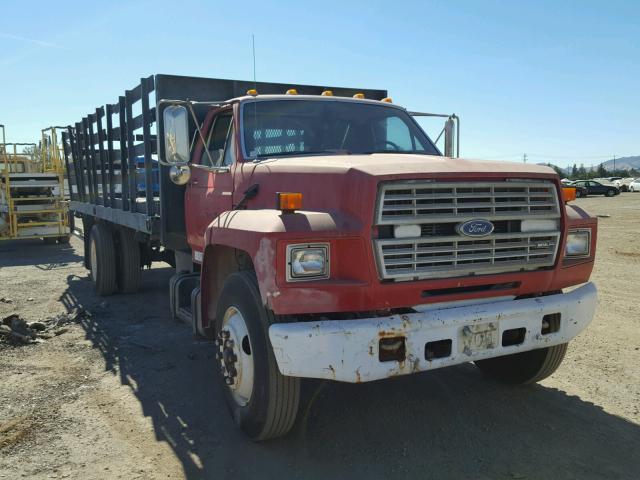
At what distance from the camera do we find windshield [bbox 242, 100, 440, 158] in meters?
4.48

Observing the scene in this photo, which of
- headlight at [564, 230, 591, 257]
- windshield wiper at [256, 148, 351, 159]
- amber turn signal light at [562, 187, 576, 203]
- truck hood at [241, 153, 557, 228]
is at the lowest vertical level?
headlight at [564, 230, 591, 257]

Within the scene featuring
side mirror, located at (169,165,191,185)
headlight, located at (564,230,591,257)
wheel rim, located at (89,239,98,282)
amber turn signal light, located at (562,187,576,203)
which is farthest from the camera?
wheel rim, located at (89,239,98,282)

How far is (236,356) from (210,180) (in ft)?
5.43

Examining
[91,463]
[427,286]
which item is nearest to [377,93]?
[427,286]

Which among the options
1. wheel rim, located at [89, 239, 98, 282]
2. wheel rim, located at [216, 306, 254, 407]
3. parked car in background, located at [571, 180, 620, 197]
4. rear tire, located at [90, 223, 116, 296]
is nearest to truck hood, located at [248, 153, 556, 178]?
wheel rim, located at [216, 306, 254, 407]

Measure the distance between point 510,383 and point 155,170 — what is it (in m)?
4.11

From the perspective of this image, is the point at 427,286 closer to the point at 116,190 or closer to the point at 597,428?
the point at 597,428

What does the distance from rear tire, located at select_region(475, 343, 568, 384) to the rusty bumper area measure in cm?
67

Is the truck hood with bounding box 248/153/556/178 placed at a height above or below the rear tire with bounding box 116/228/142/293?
above

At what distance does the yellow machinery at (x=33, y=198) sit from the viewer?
14672mm

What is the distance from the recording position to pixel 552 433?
3770mm

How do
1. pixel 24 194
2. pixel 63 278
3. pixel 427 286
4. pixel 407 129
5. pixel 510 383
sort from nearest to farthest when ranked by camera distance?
1. pixel 427 286
2. pixel 510 383
3. pixel 407 129
4. pixel 63 278
5. pixel 24 194

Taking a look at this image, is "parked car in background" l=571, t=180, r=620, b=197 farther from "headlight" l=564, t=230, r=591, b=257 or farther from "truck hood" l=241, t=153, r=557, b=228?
"truck hood" l=241, t=153, r=557, b=228

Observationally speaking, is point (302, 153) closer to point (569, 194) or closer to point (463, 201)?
point (463, 201)
